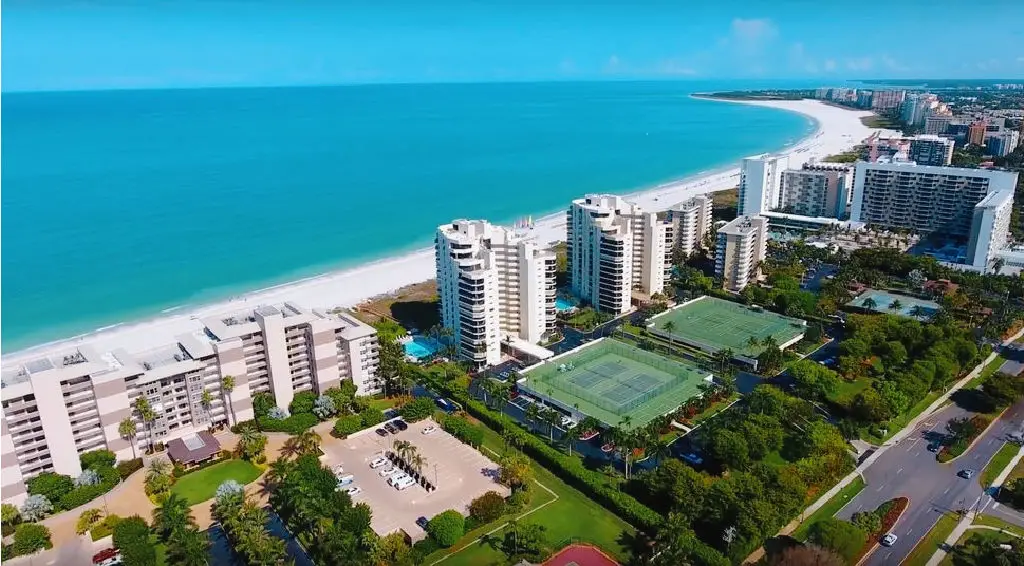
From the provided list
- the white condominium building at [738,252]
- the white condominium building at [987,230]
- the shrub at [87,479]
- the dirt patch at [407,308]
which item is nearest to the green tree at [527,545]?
the shrub at [87,479]

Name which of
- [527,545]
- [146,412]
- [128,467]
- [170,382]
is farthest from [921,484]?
[128,467]

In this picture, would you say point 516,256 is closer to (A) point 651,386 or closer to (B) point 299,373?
(A) point 651,386

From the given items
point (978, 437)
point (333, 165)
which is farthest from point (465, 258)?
point (333, 165)

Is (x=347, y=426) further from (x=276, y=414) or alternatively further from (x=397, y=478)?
(x=397, y=478)

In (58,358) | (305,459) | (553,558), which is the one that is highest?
(58,358)

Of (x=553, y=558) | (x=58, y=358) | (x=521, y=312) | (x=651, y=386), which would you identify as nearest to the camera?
(x=553, y=558)

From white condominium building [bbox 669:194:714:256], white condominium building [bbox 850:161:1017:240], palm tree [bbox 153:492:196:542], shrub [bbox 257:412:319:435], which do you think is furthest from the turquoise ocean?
white condominium building [bbox 850:161:1017:240]
